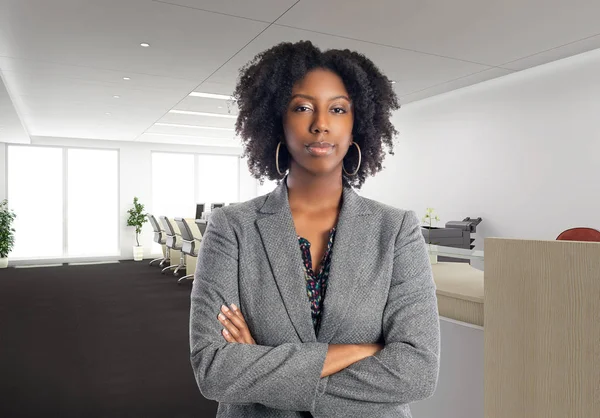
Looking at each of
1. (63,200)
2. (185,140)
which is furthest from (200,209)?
(63,200)

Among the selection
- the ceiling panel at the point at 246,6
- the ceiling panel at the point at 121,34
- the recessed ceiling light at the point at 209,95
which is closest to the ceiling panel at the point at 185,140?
the recessed ceiling light at the point at 209,95

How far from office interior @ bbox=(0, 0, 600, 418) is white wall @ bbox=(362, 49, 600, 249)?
0.02 m

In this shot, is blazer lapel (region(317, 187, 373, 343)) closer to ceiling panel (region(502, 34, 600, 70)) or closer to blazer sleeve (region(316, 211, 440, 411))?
blazer sleeve (region(316, 211, 440, 411))

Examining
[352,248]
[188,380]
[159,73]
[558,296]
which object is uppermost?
[159,73]

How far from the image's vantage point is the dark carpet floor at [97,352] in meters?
3.32

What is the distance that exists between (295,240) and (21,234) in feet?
40.5

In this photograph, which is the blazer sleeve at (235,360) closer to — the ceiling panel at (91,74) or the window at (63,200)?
the ceiling panel at (91,74)

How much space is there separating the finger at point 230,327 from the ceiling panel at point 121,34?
11.6 ft

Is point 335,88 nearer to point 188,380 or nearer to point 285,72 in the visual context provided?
point 285,72

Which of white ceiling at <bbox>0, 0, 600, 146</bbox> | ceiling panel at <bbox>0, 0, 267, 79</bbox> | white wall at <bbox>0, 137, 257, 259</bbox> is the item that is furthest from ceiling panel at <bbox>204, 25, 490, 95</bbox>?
white wall at <bbox>0, 137, 257, 259</bbox>

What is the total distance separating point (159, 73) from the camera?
6.04m

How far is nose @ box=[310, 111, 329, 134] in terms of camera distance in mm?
1104

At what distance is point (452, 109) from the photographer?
7.36m

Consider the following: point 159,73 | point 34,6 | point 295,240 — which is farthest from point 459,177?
point 295,240
